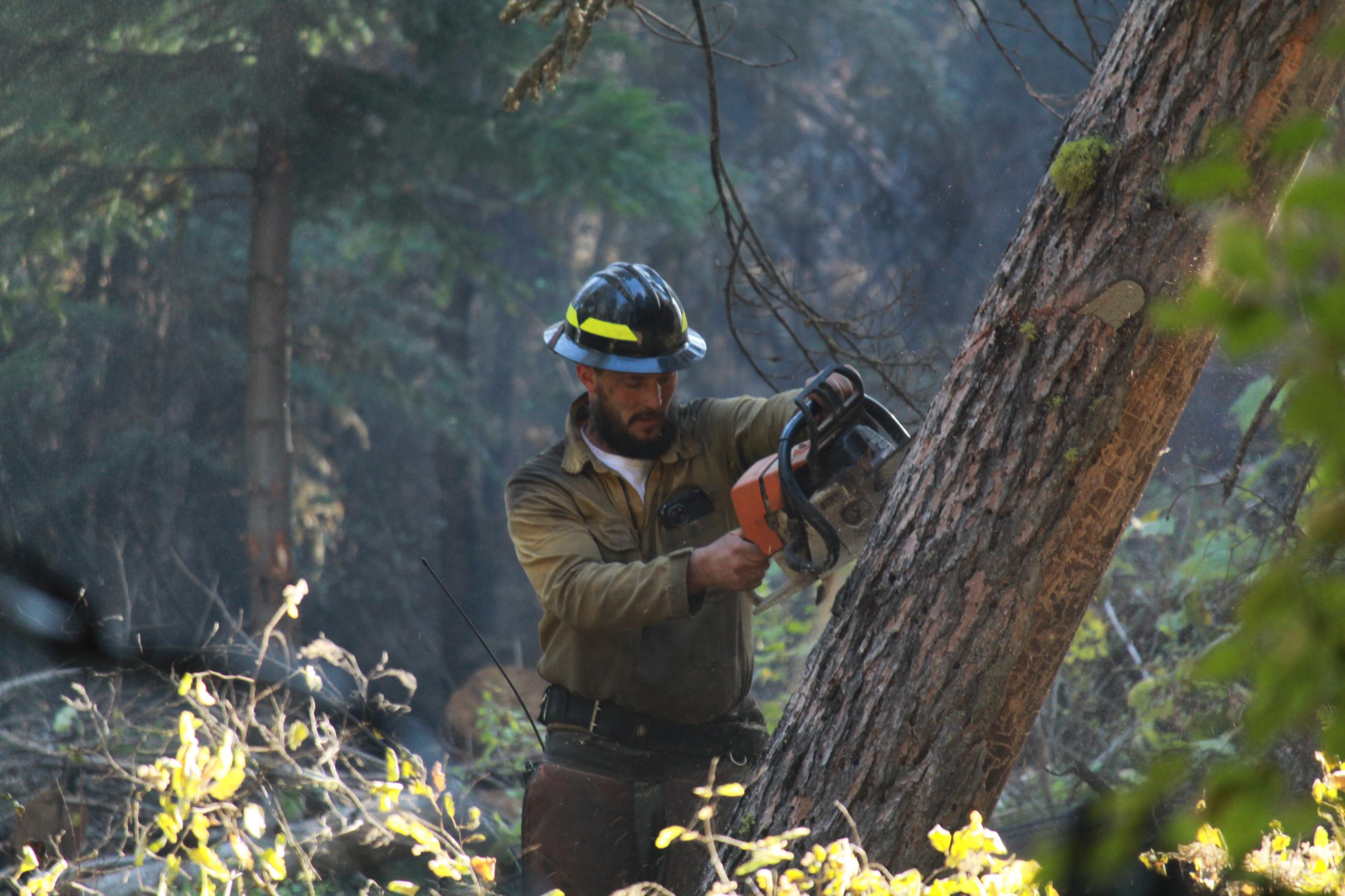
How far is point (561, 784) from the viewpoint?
330cm

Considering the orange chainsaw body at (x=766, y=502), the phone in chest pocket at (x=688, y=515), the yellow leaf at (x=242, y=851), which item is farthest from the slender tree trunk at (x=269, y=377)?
the yellow leaf at (x=242, y=851)

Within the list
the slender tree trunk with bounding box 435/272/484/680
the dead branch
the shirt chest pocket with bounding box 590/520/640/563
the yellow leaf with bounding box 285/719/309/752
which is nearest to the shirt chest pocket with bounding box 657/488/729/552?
the shirt chest pocket with bounding box 590/520/640/563

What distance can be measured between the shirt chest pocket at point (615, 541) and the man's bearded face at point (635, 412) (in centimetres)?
23

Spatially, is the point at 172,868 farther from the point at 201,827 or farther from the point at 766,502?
the point at 766,502

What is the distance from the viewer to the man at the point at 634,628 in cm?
323

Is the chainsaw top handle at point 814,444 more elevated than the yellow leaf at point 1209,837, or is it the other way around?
the chainsaw top handle at point 814,444

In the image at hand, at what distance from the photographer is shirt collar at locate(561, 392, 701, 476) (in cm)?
332

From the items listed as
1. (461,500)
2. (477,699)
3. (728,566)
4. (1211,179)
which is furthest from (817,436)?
(461,500)

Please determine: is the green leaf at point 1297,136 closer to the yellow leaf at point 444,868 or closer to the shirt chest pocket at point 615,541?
the yellow leaf at point 444,868

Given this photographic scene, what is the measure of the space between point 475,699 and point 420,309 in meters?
5.52

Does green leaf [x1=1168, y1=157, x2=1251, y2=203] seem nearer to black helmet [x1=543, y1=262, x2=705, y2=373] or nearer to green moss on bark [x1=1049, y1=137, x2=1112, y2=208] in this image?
green moss on bark [x1=1049, y1=137, x2=1112, y2=208]

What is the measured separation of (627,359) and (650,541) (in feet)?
1.90

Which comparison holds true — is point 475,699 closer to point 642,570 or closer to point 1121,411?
point 642,570

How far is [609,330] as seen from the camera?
327 cm
